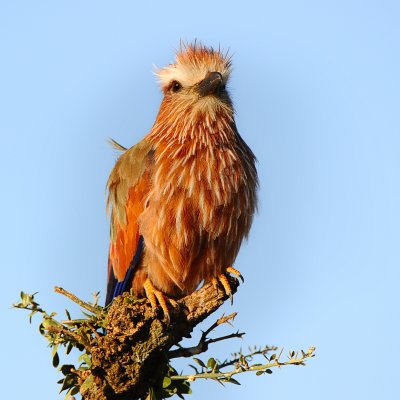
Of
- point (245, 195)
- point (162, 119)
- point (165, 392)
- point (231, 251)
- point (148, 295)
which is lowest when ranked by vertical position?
point (165, 392)

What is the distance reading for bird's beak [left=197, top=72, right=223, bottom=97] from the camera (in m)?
6.08

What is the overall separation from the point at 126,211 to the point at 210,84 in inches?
51.0

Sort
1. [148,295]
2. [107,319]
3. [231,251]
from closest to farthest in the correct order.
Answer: [107,319] < [148,295] < [231,251]

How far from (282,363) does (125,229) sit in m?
2.05

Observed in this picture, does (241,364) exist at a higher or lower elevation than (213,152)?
lower

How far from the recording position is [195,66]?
6281mm

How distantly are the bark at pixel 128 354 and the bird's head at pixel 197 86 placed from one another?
2.29 m

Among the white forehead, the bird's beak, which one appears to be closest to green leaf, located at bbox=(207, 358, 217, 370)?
the bird's beak

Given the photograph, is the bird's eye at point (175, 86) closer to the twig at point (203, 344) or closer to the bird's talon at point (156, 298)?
the bird's talon at point (156, 298)

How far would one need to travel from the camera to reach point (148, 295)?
5.27 m

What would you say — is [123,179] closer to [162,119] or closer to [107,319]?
[162,119]

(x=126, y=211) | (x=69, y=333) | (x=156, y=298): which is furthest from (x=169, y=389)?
(x=126, y=211)

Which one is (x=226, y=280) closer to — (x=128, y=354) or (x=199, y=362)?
(x=199, y=362)

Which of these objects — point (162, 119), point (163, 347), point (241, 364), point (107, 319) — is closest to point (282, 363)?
point (241, 364)
